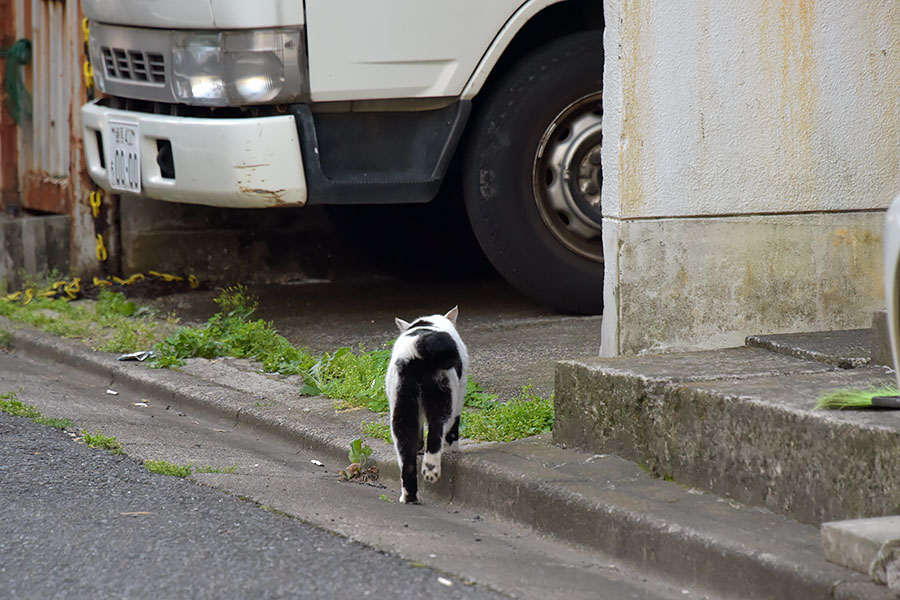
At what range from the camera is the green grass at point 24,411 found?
513 cm

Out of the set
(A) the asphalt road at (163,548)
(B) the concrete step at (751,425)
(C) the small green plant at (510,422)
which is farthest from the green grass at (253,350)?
(A) the asphalt road at (163,548)

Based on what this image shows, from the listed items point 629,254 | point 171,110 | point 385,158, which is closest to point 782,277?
point 629,254

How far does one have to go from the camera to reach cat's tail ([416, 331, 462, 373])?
13.2 ft

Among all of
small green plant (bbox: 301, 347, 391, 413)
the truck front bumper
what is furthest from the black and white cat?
the truck front bumper

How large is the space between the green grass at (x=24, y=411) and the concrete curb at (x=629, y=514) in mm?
843

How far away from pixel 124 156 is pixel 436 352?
10.3 ft

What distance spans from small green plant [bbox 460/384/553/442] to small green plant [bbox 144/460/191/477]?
38.1 inches

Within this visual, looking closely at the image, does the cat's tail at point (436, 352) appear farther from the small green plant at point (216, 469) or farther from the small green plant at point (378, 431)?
the small green plant at point (216, 469)

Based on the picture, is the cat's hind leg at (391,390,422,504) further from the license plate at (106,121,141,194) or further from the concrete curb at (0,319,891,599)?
the license plate at (106,121,141,194)

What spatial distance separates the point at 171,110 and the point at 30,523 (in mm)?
3030

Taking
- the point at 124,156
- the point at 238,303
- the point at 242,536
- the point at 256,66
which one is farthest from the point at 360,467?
the point at 124,156

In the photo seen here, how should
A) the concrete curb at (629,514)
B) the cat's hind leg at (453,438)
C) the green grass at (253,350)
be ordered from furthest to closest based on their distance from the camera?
the green grass at (253,350), the cat's hind leg at (453,438), the concrete curb at (629,514)

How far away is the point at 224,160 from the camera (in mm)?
6008

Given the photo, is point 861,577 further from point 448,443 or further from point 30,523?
point 30,523
